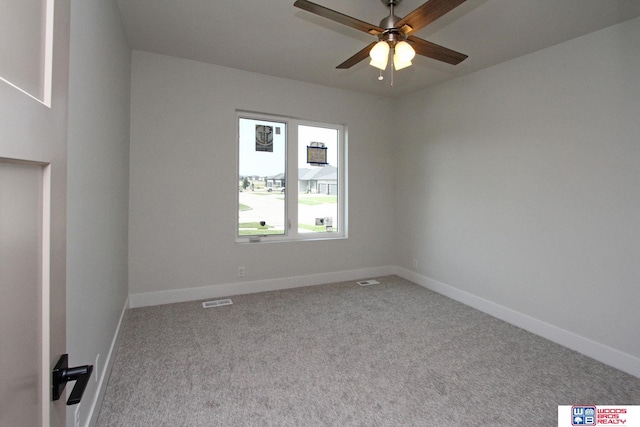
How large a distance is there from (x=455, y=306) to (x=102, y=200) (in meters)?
3.47

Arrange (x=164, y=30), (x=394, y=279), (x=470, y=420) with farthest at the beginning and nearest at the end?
(x=394, y=279) → (x=164, y=30) → (x=470, y=420)

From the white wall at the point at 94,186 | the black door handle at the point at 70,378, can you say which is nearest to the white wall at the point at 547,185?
the black door handle at the point at 70,378

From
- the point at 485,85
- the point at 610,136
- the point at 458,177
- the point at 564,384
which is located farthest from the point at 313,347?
the point at 485,85

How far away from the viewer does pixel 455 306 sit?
347 centimetres

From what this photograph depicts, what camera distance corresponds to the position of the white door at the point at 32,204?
482mm

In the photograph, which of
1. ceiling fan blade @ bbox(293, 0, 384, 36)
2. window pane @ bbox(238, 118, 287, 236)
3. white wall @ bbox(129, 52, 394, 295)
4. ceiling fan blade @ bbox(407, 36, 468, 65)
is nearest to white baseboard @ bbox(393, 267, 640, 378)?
white wall @ bbox(129, 52, 394, 295)

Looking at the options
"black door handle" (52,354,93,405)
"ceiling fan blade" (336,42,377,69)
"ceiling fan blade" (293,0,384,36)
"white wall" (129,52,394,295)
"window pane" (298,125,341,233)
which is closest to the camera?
"black door handle" (52,354,93,405)

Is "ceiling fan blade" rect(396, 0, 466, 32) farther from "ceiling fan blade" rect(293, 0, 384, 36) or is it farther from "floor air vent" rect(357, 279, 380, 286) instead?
"floor air vent" rect(357, 279, 380, 286)

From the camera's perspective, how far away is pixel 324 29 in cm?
268

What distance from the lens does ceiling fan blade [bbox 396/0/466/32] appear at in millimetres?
1660

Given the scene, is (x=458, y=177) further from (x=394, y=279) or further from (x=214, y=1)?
(x=214, y=1)

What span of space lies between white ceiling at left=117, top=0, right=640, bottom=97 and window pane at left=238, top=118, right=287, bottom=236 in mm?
741

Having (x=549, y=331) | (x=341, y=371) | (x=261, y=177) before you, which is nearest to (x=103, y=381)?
(x=341, y=371)

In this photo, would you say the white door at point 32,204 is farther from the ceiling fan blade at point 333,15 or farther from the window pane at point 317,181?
the window pane at point 317,181
